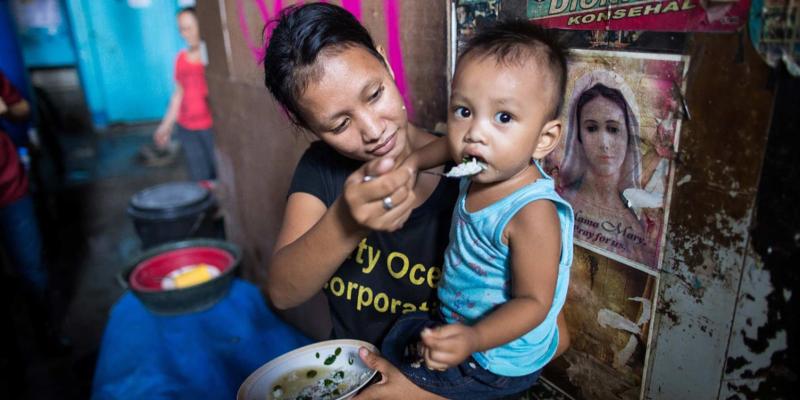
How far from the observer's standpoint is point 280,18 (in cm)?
122

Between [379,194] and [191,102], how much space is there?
4353 millimetres

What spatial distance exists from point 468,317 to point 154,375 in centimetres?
142

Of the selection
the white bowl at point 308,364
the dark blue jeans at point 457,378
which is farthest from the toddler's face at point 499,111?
the white bowl at point 308,364

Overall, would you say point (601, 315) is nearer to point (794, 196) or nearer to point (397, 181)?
point (794, 196)

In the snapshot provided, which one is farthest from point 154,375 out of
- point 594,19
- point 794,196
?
point 794,196

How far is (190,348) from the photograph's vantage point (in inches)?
82.7

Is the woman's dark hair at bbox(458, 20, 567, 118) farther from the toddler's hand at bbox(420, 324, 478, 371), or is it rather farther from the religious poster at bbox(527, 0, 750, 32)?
the toddler's hand at bbox(420, 324, 478, 371)

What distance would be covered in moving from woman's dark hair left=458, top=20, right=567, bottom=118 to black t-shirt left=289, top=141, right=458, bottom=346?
414 mm

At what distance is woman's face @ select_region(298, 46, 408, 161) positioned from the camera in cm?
110

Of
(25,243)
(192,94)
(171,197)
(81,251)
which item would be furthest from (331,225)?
(81,251)

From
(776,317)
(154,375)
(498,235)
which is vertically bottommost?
(154,375)

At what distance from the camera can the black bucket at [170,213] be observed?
3.54 meters

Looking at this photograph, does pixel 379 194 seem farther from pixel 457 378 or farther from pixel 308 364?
pixel 308 364

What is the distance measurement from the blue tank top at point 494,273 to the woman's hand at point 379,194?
0.55ft
